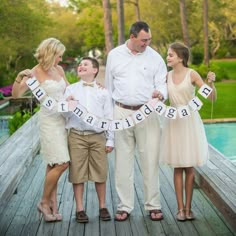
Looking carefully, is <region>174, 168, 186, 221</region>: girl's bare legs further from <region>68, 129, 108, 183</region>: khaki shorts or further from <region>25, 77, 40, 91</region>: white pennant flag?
<region>25, 77, 40, 91</region>: white pennant flag

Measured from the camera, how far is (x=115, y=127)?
483cm

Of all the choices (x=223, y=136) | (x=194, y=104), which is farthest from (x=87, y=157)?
(x=223, y=136)

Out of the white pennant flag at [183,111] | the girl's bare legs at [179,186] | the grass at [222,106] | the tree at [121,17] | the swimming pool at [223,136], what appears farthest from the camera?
the tree at [121,17]

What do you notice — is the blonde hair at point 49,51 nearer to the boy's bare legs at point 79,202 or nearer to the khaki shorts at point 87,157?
the khaki shorts at point 87,157

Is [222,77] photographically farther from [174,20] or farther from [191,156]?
[191,156]

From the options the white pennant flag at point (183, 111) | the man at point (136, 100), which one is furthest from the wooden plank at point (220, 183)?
the white pennant flag at point (183, 111)

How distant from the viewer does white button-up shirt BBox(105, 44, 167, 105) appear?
486cm

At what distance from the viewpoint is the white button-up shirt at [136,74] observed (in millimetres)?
4855

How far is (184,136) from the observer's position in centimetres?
486

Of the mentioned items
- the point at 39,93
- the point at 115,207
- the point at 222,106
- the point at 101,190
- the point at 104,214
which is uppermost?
the point at 39,93

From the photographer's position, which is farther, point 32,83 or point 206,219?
point 206,219

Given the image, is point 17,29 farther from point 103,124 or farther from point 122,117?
point 103,124

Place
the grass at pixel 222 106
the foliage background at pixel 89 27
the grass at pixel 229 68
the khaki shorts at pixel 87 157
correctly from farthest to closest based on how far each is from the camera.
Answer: the grass at pixel 229 68 < the foliage background at pixel 89 27 < the grass at pixel 222 106 < the khaki shorts at pixel 87 157

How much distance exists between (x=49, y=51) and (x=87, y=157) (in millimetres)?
971
